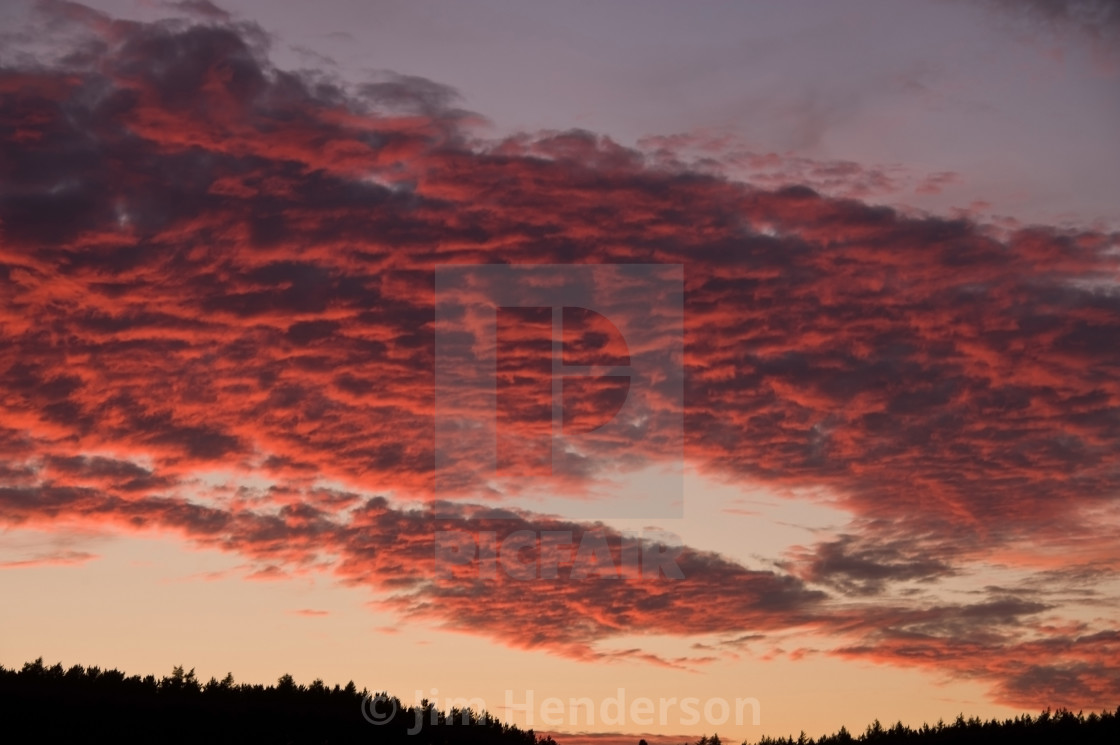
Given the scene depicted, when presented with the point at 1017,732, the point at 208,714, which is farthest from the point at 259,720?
the point at 1017,732

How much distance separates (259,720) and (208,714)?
1987 millimetres

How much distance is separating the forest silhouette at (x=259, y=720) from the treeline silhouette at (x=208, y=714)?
0.04 meters

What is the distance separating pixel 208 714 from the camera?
4934 centimetres

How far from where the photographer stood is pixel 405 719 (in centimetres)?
5316

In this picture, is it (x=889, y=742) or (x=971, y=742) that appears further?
(x=889, y=742)

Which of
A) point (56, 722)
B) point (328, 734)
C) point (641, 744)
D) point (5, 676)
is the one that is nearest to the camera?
point (641, 744)

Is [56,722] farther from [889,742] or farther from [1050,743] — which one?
[1050,743]

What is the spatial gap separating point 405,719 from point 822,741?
17.4m

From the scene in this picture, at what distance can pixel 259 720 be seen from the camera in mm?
49250

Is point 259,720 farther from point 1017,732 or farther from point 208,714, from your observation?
point 1017,732

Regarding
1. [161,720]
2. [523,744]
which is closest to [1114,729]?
[523,744]

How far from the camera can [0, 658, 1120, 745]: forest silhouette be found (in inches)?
1786

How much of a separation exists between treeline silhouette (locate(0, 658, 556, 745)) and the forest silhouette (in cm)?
4

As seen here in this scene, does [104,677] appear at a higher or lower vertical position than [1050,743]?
higher
